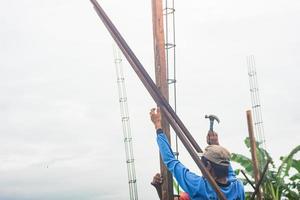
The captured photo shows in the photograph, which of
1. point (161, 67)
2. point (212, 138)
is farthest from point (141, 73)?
point (212, 138)

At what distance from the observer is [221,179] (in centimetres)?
504

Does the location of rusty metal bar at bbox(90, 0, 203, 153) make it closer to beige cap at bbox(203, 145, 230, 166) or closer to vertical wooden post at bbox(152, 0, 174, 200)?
vertical wooden post at bbox(152, 0, 174, 200)

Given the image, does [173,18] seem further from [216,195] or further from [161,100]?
[216,195]

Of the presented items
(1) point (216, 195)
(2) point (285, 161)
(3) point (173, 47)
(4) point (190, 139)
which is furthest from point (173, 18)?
(2) point (285, 161)

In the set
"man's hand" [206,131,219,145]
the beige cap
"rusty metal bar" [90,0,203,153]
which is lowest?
the beige cap

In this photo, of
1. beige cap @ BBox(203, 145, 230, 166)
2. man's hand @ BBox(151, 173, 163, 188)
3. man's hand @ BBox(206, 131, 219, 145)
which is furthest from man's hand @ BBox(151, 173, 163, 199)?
man's hand @ BBox(206, 131, 219, 145)

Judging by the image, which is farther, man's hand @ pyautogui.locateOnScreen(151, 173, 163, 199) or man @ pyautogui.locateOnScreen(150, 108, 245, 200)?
man's hand @ pyautogui.locateOnScreen(151, 173, 163, 199)

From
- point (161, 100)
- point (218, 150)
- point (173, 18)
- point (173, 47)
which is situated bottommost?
point (218, 150)

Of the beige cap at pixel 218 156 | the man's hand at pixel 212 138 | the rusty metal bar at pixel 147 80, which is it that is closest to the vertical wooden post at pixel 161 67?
the rusty metal bar at pixel 147 80

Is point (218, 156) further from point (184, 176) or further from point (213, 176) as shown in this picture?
point (184, 176)

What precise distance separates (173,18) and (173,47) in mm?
517

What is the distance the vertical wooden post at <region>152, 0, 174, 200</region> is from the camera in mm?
Answer: 6121

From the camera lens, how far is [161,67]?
21.1 ft

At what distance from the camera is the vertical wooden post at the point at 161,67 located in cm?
612
